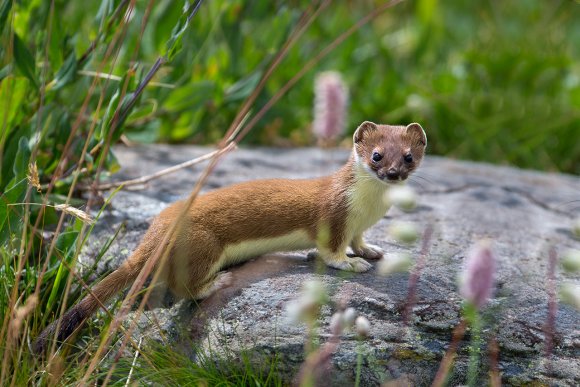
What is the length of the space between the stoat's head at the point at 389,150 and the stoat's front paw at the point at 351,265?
1.18 ft

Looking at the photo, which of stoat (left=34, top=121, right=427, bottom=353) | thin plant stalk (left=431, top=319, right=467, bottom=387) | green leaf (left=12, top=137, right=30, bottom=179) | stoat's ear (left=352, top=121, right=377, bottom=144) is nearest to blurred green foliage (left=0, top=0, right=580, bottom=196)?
green leaf (left=12, top=137, right=30, bottom=179)

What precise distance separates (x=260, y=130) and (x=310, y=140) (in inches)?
21.3

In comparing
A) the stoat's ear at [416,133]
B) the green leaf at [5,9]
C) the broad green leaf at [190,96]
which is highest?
the green leaf at [5,9]

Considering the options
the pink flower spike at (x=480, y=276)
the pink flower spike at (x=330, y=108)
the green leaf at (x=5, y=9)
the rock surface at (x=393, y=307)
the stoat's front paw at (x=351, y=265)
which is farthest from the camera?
the green leaf at (x=5, y=9)

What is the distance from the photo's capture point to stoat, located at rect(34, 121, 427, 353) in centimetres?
295

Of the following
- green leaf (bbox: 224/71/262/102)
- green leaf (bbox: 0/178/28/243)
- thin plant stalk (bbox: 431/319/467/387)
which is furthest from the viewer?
green leaf (bbox: 224/71/262/102)

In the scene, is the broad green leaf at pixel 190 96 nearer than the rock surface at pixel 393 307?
No

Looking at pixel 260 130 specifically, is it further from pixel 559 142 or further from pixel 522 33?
pixel 522 33

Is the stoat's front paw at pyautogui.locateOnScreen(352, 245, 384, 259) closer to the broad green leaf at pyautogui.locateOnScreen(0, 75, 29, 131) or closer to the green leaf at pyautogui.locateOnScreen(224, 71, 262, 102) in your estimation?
the broad green leaf at pyautogui.locateOnScreen(0, 75, 29, 131)

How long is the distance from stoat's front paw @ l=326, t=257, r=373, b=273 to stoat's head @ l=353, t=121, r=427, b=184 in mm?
361

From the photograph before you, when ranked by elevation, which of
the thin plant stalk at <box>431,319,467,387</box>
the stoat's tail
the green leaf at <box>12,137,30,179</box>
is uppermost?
the green leaf at <box>12,137,30,179</box>

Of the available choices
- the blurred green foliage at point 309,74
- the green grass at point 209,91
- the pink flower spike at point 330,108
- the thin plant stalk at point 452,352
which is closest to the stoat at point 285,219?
the pink flower spike at point 330,108

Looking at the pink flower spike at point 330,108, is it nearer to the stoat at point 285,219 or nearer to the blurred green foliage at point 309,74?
the stoat at point 285,219

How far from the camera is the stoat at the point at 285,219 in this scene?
2949mm
